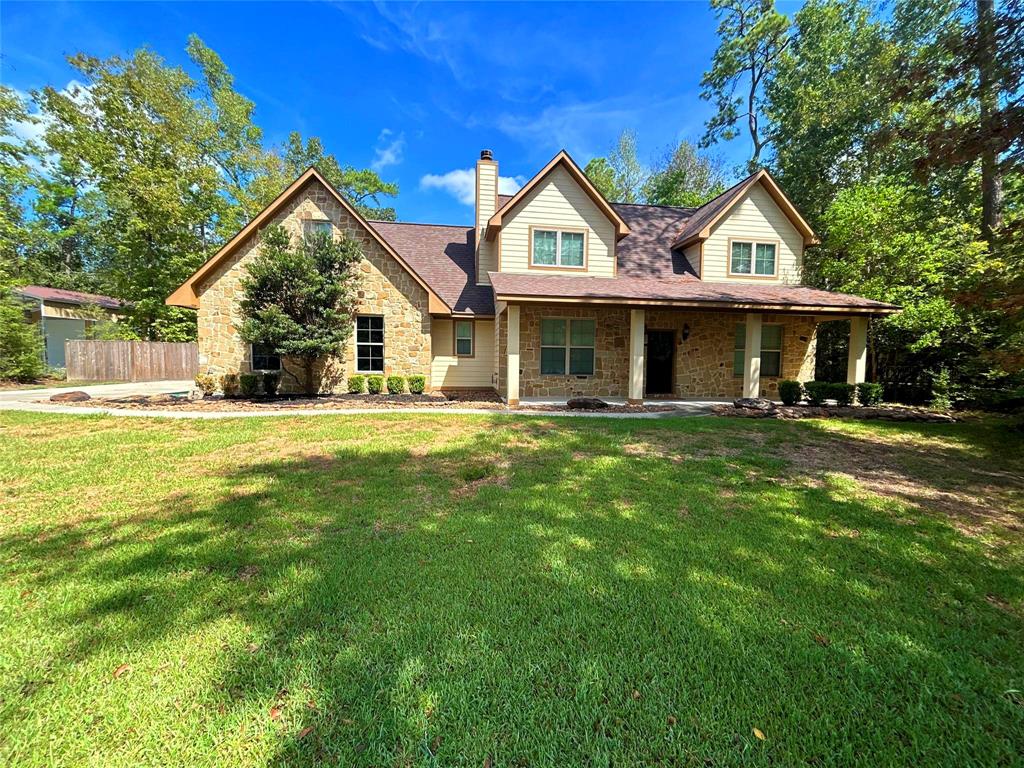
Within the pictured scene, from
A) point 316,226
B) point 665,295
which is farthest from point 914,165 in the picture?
point 316,226

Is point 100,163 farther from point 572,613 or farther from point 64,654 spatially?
point 572,613

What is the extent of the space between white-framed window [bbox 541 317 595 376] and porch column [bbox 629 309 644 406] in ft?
6.21

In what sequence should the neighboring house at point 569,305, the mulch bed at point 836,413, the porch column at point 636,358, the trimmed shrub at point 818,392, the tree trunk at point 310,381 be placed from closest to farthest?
the mulch bed at point 836,413 < the porch column at point 636,358 < the trimmed shrub at point 818,392 < the neighboring house at point 569,305 < the tree trunk at point 310,381

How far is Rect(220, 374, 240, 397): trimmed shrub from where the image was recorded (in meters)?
12.1

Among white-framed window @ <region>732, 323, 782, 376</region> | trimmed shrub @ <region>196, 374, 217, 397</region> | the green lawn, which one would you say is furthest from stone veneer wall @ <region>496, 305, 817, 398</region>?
trimmed shrub @ <region>196, 374, 217, 397</region>

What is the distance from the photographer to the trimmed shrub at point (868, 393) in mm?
11562

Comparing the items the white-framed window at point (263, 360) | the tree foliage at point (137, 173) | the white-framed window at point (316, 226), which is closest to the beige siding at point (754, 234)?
the white-framed window at point (316, 226)

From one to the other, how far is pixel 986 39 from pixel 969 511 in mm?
6464

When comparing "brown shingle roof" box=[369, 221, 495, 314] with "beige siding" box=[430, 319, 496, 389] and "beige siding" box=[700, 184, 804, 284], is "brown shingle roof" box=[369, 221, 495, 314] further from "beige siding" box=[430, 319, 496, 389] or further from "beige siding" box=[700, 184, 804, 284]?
"beige siding" box=[700, 184, 804, 284]

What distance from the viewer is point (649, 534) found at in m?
3.82

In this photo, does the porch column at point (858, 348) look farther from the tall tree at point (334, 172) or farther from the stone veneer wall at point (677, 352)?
the tall tree at point (334, 172)

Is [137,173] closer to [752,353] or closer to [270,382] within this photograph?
[270,382]

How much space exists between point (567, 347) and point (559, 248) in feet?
10.5

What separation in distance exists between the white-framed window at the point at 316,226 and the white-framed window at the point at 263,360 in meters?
3.77
